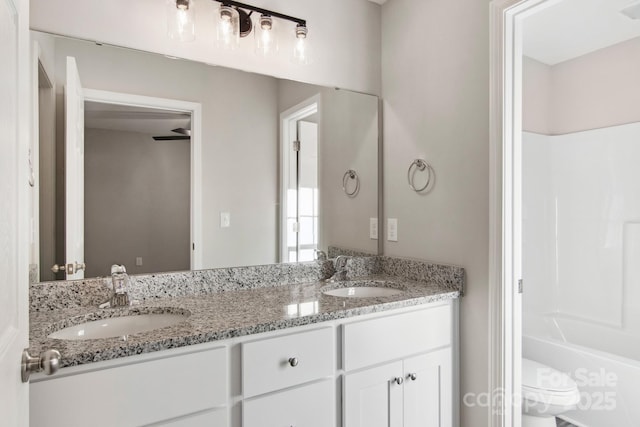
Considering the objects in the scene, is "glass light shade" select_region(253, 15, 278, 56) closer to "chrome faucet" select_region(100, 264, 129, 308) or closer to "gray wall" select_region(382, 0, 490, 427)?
"gray wall" select_region(382, 0, 490, 427)

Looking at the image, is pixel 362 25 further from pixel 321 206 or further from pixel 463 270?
pixel 463 270

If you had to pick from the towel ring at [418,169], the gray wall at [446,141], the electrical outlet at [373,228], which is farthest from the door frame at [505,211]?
the electrical outlet at [373,228]

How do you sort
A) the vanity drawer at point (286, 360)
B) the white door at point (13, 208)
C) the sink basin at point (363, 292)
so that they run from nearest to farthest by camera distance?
1. the white door at point (13, 208)
2. the vanity drawer at point (286, 360)
3. the sink basin at point (363, 292)

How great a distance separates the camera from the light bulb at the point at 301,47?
1846mm

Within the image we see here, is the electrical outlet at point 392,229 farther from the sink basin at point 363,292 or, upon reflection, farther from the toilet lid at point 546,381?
the toilet lid at point 546,381

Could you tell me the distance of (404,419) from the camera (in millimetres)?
1535

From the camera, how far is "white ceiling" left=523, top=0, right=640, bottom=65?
2129 millimetres

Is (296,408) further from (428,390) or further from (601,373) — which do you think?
(601,373)

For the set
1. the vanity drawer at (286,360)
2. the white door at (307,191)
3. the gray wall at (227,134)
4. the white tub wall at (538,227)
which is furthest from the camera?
the white tub wall at (538,227)

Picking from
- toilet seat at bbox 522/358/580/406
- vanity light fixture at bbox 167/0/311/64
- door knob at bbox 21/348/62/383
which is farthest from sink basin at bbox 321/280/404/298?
door knob at bbox 21/348/62/383

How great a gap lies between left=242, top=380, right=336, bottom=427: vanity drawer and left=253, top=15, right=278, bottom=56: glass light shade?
1444mm

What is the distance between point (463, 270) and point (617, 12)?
5.83 feet

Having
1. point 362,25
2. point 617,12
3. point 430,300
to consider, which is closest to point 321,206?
point 430,300

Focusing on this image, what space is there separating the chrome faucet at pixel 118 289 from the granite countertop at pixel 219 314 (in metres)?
0.05
